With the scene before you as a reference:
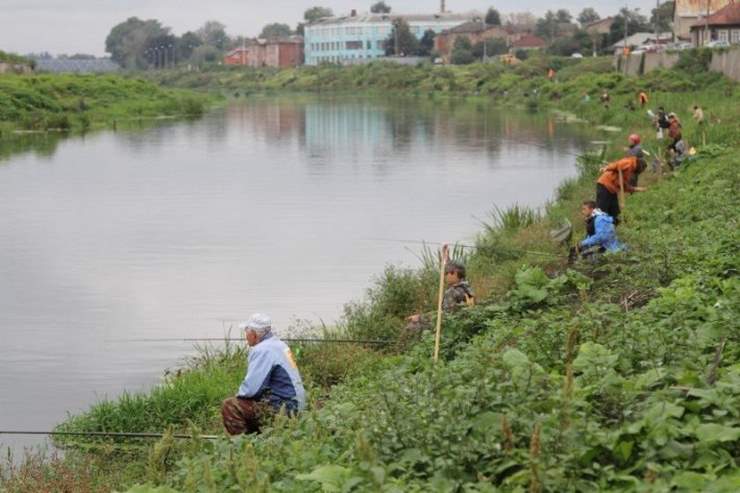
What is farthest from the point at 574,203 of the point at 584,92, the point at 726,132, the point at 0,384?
the point at 584,92

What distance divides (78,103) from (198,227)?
4009cm

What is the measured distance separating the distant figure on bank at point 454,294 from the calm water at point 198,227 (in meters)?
3.14

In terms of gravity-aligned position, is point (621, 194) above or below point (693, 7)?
below

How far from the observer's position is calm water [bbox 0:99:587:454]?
1544cm

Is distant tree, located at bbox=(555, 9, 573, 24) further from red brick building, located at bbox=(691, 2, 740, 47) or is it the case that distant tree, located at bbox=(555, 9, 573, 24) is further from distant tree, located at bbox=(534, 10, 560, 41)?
red brick building, located at bbox=(691, 2, 740, 47)

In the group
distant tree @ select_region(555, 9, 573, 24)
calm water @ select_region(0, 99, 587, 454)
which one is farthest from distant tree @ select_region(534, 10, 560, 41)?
calm water @ select_region(0, 99, 587, 454)

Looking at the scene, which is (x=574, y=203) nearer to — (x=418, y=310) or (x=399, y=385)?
(x=418, y=310)

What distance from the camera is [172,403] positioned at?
1109 cm

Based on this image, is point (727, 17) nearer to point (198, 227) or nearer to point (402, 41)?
point (198, 227)

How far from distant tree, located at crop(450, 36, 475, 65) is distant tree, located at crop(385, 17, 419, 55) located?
1687 cm

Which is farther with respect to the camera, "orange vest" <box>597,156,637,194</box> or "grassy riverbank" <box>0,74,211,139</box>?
"grassy riverbank" <box>0,74,211,139</box>

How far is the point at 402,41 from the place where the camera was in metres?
168

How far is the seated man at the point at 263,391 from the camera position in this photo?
9.18m

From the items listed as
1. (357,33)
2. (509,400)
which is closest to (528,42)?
(357,33)
